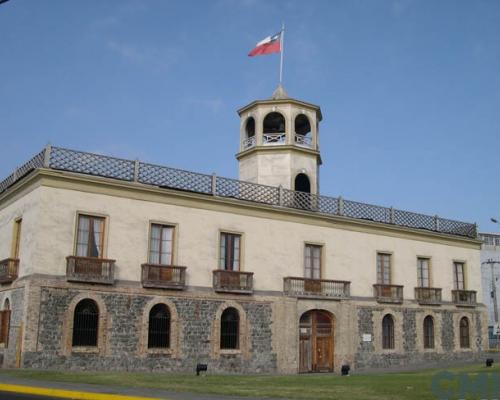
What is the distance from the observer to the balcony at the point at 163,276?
26172 millimetres

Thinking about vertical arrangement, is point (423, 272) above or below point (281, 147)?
below

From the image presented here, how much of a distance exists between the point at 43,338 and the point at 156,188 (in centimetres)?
791

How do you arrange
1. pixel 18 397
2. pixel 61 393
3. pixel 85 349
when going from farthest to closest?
pixel 85 349 < pixel 61 393 < pixel 18 397

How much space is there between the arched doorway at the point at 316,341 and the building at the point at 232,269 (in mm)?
65

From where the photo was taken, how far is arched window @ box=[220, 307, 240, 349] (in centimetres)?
2845

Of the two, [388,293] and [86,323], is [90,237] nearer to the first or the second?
[86,323]

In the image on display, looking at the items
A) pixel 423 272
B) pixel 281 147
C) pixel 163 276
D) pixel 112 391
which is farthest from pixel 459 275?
pixel 112 391

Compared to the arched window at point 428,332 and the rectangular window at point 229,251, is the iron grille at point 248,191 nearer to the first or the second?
the rectangular window at point 229,251

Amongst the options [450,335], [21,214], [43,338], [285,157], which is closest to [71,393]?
[43,338]

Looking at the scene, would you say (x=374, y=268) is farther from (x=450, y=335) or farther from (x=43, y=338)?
(x=43, y=338)

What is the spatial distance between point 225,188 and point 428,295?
14.8 meters

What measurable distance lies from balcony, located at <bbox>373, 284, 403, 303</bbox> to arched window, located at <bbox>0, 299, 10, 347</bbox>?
19077 mm

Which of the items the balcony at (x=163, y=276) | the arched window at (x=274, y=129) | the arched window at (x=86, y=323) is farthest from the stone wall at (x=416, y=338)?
the arched window at (x=86, y=323)

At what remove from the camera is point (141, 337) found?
2580cm
